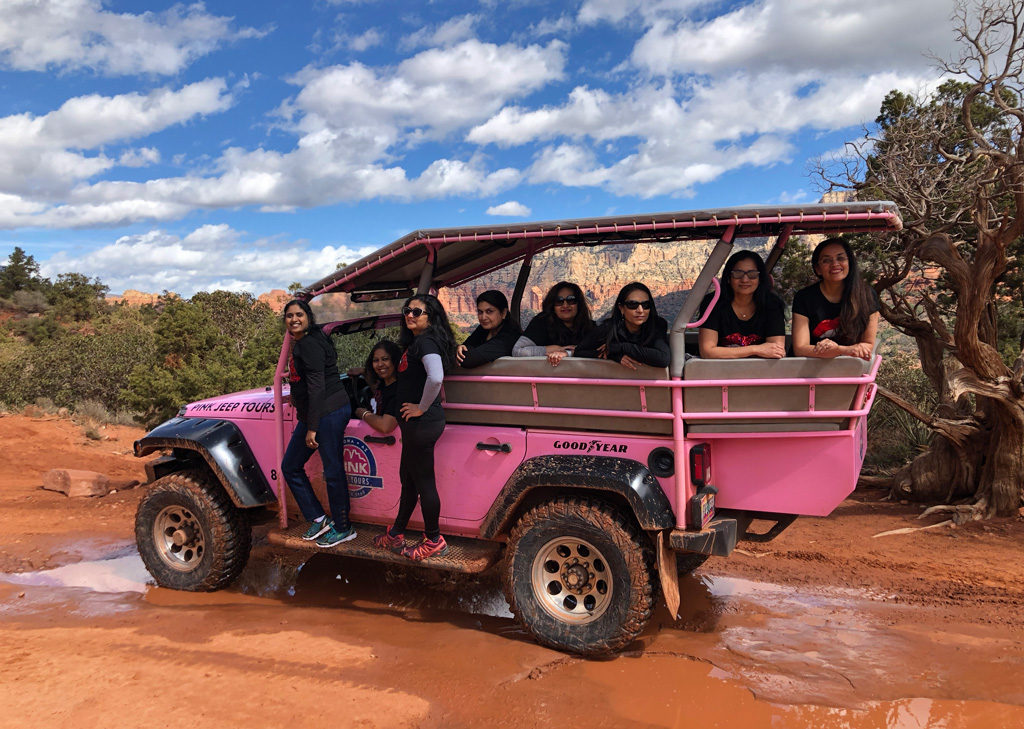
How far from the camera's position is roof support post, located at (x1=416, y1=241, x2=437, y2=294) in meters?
4.54

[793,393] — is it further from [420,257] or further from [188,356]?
[188,356]

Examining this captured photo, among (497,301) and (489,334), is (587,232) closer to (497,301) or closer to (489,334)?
(497,301)

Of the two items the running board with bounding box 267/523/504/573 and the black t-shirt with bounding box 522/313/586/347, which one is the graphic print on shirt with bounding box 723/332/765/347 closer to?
the black t-shirt with bounding box 522/313/586/347

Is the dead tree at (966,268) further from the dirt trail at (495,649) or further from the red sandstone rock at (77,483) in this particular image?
the red sandstone rock at (77,483)

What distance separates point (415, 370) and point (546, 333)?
0.98m

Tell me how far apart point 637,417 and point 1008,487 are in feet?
17.4

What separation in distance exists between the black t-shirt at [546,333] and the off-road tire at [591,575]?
1.15 metres

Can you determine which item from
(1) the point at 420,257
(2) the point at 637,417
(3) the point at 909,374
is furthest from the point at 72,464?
(3) the point at 909,374

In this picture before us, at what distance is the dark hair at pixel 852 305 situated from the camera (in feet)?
12.9

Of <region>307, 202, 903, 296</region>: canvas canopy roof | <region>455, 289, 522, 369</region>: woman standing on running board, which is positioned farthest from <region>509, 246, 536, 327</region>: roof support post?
<region>455, 289, 522, 369</region>: woman standing on running board

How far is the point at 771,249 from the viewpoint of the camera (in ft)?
16.0

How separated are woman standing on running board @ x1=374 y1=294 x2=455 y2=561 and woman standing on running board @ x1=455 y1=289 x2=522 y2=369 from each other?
0.52 ft

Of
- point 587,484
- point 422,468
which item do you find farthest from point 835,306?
point 422,468

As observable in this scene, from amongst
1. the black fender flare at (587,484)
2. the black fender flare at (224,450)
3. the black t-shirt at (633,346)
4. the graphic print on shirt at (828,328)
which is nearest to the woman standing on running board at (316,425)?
the black fender flare at (224,450)
